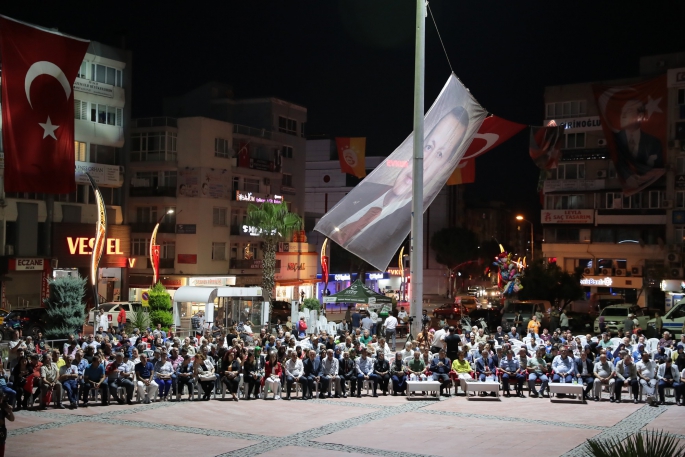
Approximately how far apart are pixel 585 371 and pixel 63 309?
19691mm

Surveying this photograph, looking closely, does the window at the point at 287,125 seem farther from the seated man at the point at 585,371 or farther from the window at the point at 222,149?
the seated man at the point at 585,371

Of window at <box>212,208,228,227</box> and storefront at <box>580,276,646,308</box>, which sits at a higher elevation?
window at <box>212,208,228,227</box>

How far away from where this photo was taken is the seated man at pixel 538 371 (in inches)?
892

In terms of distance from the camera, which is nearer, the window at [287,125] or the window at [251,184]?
the window at [251,184]

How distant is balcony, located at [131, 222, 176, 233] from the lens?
204 ft

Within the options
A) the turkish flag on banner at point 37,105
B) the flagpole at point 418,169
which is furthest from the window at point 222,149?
the flagpole at point 418,169

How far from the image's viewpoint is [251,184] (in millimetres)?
67875

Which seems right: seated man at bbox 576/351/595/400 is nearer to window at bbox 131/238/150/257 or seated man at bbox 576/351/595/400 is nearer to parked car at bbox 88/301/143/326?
parked car at bbox 88/301/143/326

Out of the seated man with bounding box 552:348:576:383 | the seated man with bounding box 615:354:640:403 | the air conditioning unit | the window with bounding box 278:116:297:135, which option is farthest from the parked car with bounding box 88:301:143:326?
the air conditioning unit

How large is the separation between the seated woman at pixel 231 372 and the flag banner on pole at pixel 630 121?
2788 centimetres

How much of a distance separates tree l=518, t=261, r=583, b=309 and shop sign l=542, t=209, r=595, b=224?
12942 mm

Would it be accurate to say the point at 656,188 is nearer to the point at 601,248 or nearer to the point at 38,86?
the point at 601,248

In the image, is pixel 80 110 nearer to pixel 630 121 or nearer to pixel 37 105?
pixel 37 105

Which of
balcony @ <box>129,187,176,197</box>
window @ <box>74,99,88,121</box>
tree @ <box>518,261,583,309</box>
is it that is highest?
window @ <box>74,99,88,121</box>
